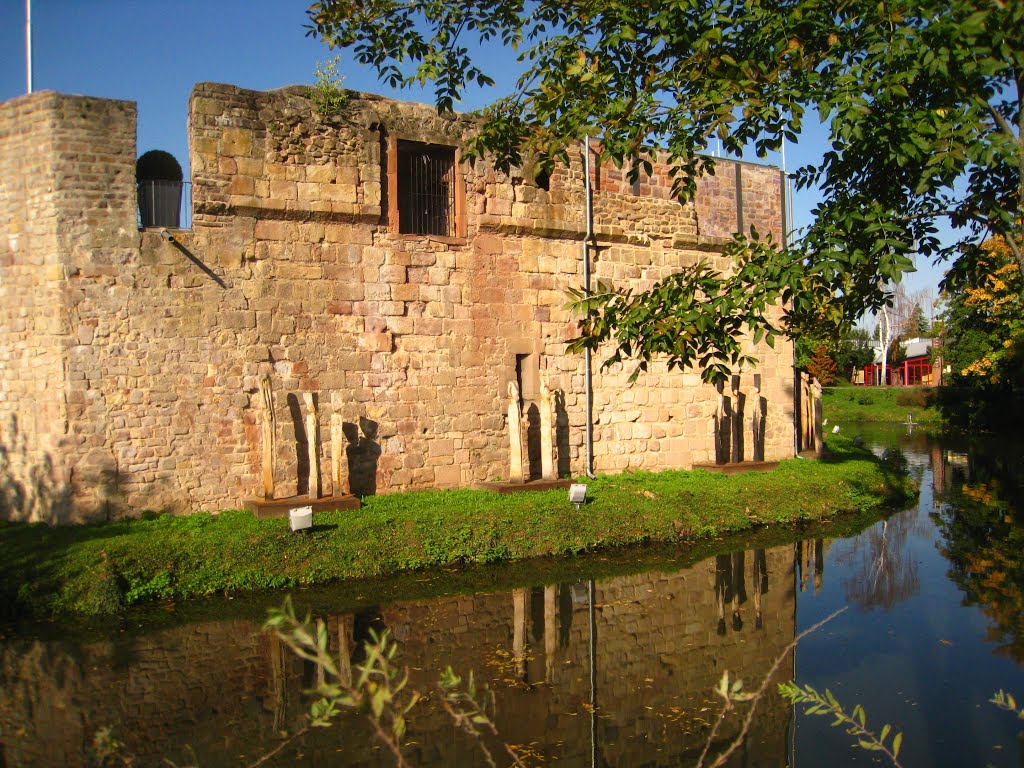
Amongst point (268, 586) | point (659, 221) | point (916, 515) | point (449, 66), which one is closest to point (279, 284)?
point (268, 586)

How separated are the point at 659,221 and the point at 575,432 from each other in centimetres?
392

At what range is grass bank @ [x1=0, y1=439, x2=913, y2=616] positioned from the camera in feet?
28.2

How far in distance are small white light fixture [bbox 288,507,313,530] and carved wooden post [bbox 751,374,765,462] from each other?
8.73 meters

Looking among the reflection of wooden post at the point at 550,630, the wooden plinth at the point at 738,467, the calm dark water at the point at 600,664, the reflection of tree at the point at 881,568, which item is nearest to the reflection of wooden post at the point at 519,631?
the calm dark water at the point at 600,664

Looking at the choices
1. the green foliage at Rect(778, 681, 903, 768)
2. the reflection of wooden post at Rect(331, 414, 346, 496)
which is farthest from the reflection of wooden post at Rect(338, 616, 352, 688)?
the green foliage at Rect(778, 681, 903, 768)

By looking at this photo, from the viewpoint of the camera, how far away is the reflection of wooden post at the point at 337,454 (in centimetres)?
1098

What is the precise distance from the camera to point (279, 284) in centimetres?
1123

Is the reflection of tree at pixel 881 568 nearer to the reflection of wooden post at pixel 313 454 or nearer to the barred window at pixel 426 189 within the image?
the reflection of wooden post at pixel 313 454

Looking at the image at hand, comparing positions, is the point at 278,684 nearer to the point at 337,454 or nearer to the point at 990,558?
the point at 337,454

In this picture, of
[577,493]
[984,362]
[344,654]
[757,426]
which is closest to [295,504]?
[577,493]

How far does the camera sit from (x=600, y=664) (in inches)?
275

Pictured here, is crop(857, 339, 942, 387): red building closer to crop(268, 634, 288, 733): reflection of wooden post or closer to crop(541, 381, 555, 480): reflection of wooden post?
crop(541, 381, 555, 480): reflection of wooden post

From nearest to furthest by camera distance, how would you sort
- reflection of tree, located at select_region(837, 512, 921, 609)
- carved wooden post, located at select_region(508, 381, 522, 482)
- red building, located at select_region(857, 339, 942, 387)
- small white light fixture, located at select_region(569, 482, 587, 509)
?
reflection of tree, located at select_region(837, 512, 921, 609)
small white light fixture, located at select_region(569, 482, 587, 509)
carved wooden post, located at select_region(508, 381, 522, 482)
red building, located at select_region(857, 339, 942, 387)

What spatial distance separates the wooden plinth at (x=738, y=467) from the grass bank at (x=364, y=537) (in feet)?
2.45
